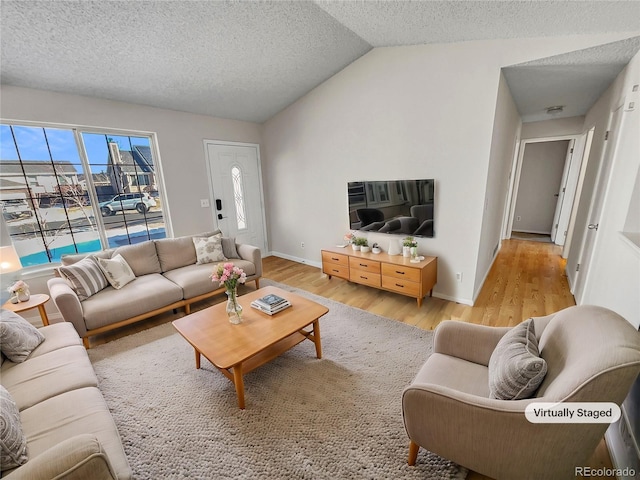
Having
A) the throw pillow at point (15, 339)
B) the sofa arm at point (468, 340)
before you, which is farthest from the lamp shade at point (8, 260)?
the sofa arm at point (468, 340)

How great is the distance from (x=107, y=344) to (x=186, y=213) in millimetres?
1993

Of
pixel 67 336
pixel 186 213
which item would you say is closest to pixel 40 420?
pixel 67 336

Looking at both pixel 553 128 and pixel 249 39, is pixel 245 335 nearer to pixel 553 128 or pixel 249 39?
pixel 249 39

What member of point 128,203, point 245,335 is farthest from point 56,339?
point 128,203

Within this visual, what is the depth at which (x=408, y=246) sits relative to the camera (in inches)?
123

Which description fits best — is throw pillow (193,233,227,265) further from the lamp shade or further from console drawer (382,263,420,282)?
console drawer (382,263,420,282)

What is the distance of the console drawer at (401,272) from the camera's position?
9.29 ft

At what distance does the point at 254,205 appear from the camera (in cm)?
485

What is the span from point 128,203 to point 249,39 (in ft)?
8.39

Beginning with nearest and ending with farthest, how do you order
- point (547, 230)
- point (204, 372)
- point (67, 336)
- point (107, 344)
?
point (67, 336) < point (204, 372) < point (107, 344) < point (547, 230)

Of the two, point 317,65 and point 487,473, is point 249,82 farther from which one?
point 487,473

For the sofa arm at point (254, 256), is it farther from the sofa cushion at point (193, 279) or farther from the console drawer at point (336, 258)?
the console drawer at point (336, 258)

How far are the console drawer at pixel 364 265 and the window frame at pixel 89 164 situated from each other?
8.65ft

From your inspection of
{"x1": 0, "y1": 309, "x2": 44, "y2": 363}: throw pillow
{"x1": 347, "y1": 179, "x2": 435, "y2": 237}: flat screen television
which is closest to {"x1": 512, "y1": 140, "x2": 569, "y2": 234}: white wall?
{"x1": 347, "y1": 179, "x2": 435, "y2": 237}: flat screen television
